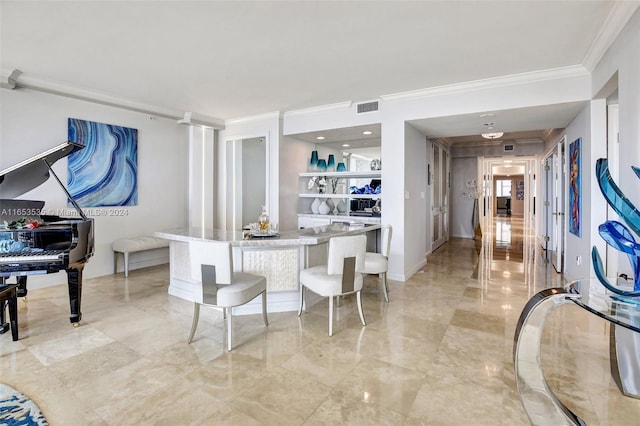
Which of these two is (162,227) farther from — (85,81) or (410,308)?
(410,308)

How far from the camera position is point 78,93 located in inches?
178

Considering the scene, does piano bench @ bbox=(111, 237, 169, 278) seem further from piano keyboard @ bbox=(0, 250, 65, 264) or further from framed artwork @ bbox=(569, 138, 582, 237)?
framed artwork @ bbox=(569, 138, 582, 237)

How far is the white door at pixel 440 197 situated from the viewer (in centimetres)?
719

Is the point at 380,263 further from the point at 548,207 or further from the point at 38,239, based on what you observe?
the point at 548,207

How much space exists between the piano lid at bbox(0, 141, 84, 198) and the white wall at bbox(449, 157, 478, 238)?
9.07 m

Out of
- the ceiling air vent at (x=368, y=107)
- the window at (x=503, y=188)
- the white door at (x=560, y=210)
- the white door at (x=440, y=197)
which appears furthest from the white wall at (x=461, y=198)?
the window at (x=503, y=188)

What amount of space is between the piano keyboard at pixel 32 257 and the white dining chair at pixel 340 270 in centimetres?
238

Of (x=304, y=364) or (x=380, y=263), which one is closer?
(x=304, y=364)

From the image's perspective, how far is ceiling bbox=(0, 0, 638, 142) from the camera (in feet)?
8.32

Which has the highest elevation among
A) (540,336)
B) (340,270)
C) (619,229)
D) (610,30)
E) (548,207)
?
(610,30)

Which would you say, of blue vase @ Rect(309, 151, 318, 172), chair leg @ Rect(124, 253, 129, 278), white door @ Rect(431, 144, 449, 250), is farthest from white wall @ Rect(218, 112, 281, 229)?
white door @ Rect(431, 144, 449, 250)

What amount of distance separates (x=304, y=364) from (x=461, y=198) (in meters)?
8.59

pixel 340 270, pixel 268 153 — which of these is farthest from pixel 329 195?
pixel 340 270

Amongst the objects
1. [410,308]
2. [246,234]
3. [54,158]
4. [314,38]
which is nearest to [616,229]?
[410,308]
